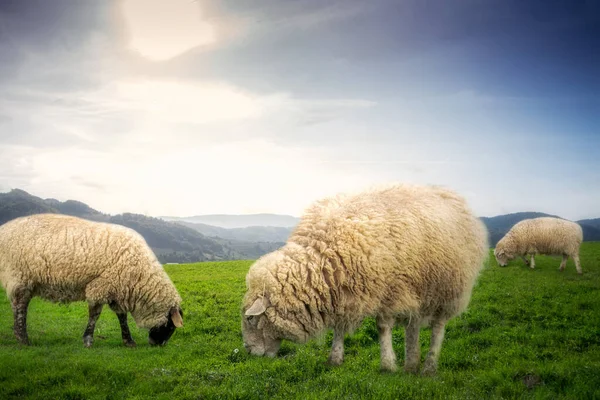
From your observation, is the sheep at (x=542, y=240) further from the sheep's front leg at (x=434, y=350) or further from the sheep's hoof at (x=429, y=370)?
the sheep's hoof at (x=429, y=370)

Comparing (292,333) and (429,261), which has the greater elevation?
(429,261)

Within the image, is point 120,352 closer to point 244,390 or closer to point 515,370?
point 244,390

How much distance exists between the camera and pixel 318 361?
9844mm

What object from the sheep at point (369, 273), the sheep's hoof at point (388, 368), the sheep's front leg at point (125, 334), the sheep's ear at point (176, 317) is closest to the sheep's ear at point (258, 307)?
the sheep at point (369, 273)

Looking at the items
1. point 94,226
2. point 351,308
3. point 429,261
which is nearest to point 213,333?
point 94,226

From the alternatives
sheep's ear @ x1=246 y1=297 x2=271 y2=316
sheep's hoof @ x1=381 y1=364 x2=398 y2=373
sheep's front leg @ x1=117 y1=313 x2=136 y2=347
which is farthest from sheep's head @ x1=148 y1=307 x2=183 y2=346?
sheep's hoof @ x1=381 y1=364 x2=398 y2=373

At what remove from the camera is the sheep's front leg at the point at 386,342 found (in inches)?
333

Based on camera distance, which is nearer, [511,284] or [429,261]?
[429,261]

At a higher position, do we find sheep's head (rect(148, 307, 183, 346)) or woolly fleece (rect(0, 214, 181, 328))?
woolly fleece (rect(0, 214, 181, 328))

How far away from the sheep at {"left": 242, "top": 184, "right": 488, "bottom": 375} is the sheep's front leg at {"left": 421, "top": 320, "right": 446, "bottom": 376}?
0.06 feet

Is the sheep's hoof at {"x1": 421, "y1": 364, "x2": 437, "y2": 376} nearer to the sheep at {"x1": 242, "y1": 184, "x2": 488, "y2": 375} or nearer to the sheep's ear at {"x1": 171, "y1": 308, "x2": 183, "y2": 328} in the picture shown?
the sheep at {"x1": 242, "y1": 184, "x2": 488, "y2": 375}

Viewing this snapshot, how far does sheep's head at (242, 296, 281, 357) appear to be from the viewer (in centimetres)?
902

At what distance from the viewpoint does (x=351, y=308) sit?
8.38 metres

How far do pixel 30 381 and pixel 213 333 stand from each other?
6.58 meters
